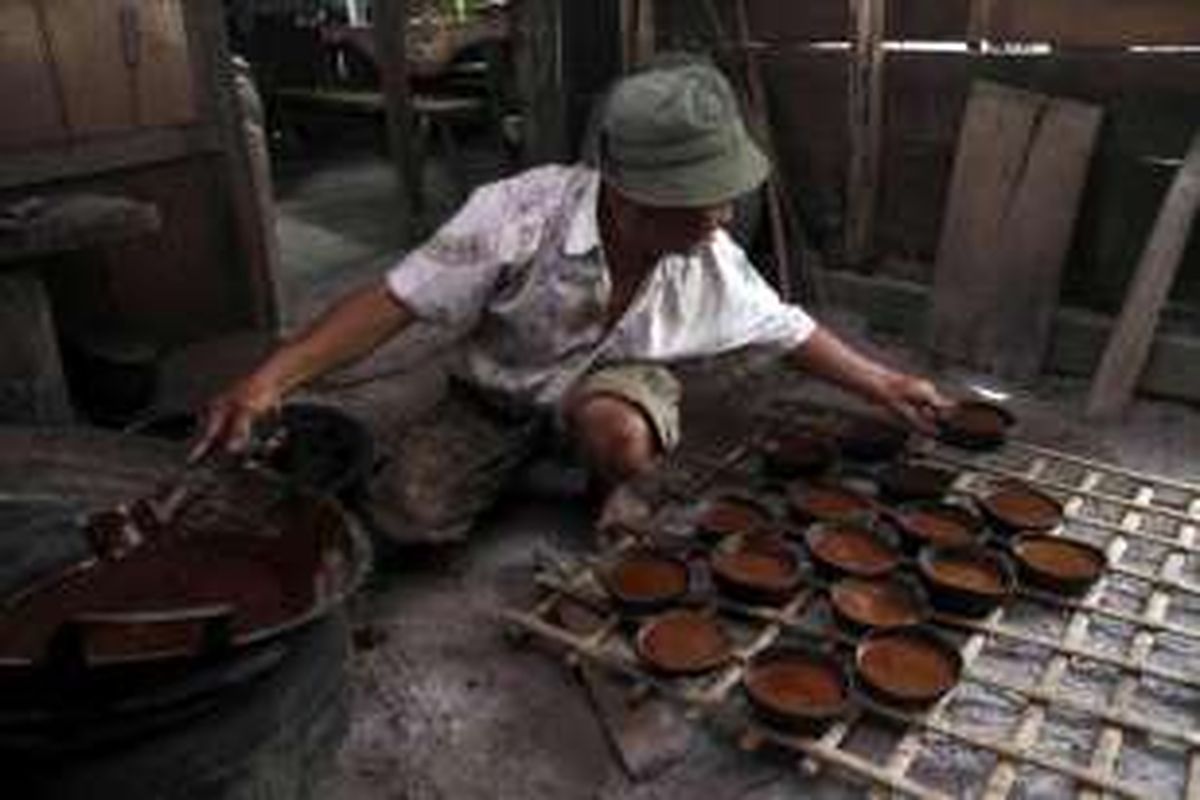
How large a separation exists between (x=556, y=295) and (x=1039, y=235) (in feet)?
7.08

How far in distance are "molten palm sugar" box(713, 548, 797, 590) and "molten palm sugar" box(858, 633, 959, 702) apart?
291mm

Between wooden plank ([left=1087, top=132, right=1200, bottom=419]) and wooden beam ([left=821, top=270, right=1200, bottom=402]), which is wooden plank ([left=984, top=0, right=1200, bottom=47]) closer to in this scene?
wooden plank ([left=1087, top=132, right=1200, bottom=419])

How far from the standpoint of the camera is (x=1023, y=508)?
3.12 m

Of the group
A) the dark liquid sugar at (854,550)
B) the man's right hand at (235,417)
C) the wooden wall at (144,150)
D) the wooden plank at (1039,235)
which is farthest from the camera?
the wooden plank at (1039,235)

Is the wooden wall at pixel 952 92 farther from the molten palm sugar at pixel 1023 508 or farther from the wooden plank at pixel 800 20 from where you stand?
the molten palm sugar at pixel 1023 508

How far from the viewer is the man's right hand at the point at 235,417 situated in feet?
7.52

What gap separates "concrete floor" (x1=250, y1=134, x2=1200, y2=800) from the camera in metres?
2.48

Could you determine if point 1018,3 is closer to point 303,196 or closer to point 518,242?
point 518,242

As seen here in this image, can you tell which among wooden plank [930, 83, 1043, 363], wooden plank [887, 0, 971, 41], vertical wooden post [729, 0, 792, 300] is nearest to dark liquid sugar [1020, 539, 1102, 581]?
wooden plank [930, 83, 1043, 363]

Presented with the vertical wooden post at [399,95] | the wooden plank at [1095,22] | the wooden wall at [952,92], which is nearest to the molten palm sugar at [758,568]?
the wooden wall at [952,92]

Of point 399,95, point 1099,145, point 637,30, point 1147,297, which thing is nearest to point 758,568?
point 1147,297

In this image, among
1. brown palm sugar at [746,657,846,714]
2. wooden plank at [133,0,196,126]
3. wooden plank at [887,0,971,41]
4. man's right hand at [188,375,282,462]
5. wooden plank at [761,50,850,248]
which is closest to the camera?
man's right hand at [188,375,282,462]

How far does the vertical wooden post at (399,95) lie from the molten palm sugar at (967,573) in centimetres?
407

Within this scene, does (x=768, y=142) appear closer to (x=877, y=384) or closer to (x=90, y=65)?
(x=877, y=384)
